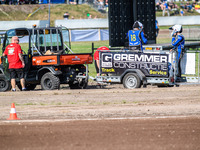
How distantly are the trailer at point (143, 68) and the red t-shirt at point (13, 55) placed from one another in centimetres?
252

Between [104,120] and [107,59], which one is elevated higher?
[107,59]

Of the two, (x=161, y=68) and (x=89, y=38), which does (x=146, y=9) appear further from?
(x=89, y=38)

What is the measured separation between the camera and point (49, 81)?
538 inches

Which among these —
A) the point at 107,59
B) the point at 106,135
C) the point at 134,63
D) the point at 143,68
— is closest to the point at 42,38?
the point at 107,59

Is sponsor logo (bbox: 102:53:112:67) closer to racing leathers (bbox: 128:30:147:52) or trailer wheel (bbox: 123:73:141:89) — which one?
trailer wheel (bbox: 123:73:141:89)

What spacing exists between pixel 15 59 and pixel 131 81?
364 cm

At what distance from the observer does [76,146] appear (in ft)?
20.7

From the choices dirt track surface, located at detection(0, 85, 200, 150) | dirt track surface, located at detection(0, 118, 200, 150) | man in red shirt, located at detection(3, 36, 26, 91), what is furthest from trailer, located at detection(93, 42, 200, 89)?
dirt track surface, located at detection(0, 118, 200, 150)

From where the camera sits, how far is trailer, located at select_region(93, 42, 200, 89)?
42.2 ft

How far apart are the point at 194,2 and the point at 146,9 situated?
4535 cm

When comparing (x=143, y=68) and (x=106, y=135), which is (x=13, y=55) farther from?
(x=106, y=135)

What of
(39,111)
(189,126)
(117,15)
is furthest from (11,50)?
(189,126)

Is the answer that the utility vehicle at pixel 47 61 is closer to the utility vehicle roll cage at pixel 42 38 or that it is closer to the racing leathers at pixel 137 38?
the utility vehicle roll cage at pixel 42 38

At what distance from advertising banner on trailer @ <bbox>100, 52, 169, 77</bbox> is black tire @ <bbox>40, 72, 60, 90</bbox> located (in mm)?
1456
